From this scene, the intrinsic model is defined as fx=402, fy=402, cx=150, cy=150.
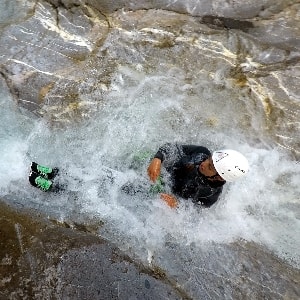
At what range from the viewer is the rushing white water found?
18.4 feet

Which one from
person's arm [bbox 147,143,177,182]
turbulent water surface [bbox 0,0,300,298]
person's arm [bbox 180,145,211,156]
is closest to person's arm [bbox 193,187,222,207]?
turbulent water surface [bbox 0,0,300,298]

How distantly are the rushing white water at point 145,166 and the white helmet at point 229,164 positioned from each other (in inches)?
49.4

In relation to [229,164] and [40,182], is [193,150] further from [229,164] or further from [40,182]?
[40,182]

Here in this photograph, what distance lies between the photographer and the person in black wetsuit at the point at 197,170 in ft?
15.5

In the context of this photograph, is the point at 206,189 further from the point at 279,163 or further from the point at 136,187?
the point at 279,163

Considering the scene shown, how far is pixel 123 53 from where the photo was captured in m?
7.28

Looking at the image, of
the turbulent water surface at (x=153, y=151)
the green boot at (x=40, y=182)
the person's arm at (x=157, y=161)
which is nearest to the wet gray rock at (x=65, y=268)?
the turbulent water surface at (x=153, y=151)

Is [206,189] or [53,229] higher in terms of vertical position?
[206,189]

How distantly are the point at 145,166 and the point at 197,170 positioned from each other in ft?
4.26

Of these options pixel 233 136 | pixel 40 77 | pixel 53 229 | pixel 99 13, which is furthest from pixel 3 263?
pixel 99 13

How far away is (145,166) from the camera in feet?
20.4

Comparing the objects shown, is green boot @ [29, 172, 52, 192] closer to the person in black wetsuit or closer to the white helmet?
the person in black wetsuit

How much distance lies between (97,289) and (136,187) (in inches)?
65.9

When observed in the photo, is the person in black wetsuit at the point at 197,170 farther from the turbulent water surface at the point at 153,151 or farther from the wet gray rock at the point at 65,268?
the wet gray rock at the point at 65,268
